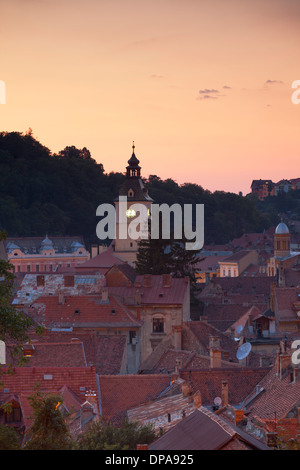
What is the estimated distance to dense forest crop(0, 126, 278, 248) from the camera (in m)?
158

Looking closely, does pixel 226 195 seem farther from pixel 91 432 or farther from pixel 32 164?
pixel 91 432

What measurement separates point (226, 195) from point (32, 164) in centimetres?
4230

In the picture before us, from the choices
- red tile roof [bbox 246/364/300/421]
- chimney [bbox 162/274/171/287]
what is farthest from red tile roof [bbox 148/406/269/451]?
chimney [bbox 162/274/171/287]

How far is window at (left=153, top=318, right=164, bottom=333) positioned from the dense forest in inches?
3690

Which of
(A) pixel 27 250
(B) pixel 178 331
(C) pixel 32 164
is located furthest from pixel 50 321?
(C) pixel 32 164

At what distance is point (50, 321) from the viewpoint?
178 feet

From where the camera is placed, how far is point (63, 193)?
548 feet

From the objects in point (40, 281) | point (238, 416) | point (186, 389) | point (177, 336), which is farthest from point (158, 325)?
point (238, 416)

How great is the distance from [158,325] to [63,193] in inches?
4353

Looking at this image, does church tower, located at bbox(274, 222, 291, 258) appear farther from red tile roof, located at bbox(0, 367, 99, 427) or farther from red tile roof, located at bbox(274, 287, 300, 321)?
red tile roof, located at bbox(0, 367, 99, 427)

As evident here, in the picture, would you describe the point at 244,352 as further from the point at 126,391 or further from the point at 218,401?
the point at 218,401

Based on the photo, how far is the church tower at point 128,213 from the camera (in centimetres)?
9314

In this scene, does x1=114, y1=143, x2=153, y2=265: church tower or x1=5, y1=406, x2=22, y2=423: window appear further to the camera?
x1=114, y1=143, x2=153, y2=265: church tower
